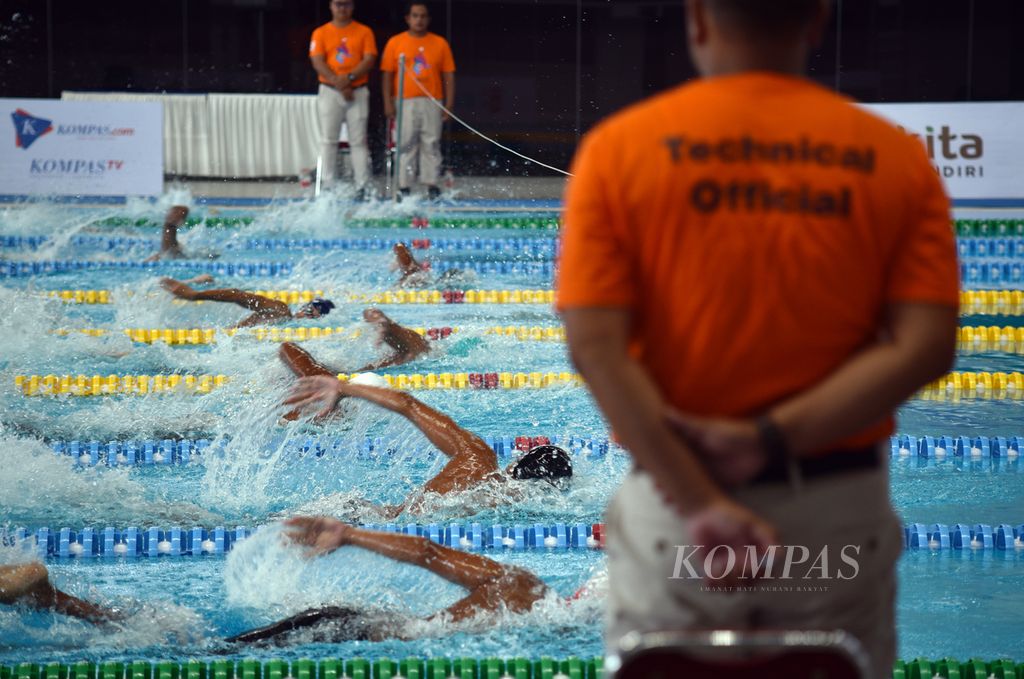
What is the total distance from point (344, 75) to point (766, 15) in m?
9.48

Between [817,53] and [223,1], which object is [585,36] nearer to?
[817,53]

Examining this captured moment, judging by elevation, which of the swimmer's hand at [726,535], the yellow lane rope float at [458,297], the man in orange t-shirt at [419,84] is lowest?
the yellow lane rope float at [458,297]

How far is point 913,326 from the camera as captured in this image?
4.28ft

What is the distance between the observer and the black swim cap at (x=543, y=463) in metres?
4.12

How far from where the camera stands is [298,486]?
4465mm

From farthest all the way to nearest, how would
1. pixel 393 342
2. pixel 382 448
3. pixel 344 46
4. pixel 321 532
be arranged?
pixel 344 46 → pixel 393 342 → pixel 382 448 → pixel 321 532

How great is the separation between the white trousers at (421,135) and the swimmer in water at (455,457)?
22.6 feet

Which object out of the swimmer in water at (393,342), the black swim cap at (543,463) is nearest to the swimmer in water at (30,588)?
the black swim cap at (543,463)

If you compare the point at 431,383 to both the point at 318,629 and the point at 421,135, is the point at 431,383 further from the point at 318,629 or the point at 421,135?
the point at 421,135

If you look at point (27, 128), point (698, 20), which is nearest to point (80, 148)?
point (27, 128)

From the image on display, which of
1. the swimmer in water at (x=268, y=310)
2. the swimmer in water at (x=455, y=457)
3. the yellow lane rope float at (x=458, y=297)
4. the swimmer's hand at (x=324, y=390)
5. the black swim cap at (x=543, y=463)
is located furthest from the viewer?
the yellow lane rope float at (x=458, y=297)

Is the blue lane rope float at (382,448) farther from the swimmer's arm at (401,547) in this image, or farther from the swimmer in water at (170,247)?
the swimmer in water at (170,247)

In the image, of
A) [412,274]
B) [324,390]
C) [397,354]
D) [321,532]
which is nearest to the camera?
[321,532]

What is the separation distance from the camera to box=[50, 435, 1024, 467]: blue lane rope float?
4797 millimetres
